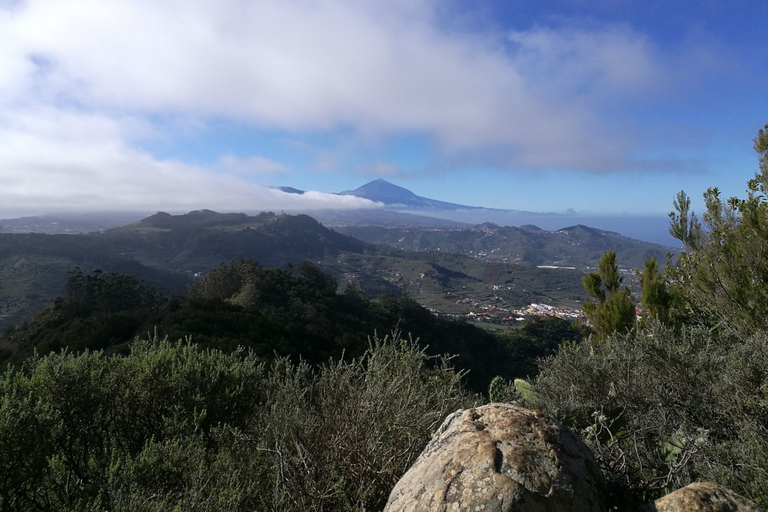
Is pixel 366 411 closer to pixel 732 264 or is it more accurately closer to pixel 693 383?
pixel 693 383

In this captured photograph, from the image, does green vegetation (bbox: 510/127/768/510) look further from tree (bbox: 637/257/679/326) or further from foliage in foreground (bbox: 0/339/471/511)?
foliage in foreground (bbox: 0/339/471/511)

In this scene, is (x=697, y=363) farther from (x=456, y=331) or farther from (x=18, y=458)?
(x=456, y=331)

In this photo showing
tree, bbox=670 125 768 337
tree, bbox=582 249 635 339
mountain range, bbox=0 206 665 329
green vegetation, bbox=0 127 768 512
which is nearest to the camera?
green vegetation, bbox=0 127 768 512

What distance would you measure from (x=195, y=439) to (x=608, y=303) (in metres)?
8.74

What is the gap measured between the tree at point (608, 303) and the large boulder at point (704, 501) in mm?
6082

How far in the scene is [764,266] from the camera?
5.67 m

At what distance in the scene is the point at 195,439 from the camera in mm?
3676

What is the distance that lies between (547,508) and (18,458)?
3453 millimetres

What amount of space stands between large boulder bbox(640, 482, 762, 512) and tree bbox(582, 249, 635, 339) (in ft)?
20.0

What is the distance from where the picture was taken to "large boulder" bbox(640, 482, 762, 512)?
1910 millimetres

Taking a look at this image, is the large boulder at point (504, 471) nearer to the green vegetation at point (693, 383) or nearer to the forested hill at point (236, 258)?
the green vegetation at point (693, 383)

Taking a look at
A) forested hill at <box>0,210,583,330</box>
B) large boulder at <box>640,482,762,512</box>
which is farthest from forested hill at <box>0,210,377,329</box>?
large boulder at <box>640,482,762,512</box>

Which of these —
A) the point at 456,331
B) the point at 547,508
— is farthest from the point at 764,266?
the point at 456,331

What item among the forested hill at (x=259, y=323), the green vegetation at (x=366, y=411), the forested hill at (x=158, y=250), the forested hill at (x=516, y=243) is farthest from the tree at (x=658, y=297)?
the forested hill at (x=516, y=243)
